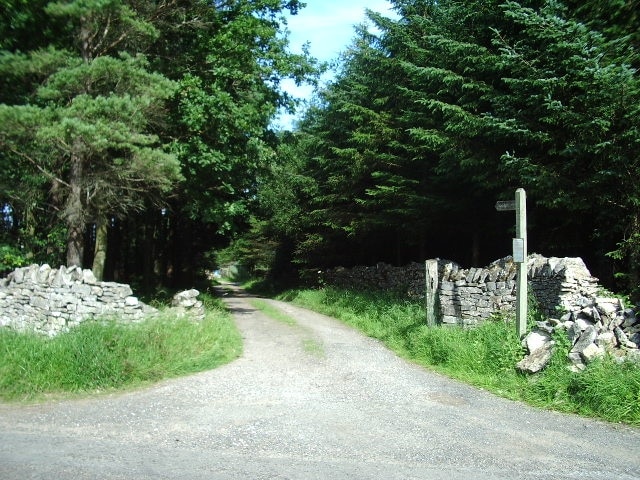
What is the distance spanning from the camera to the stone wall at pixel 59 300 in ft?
33.6

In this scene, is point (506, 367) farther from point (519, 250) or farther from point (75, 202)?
point (75, 202)

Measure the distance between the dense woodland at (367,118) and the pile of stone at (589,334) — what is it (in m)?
2.05

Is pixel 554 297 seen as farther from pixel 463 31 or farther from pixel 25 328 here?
pixel 25 328

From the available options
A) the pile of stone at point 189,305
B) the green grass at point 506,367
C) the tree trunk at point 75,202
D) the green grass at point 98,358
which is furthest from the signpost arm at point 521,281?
the tree trunk at point 75,202

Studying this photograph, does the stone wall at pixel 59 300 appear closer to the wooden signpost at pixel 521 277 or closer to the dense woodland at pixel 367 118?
the dense woodland at pixel 367 118

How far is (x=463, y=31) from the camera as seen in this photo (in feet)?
44.0

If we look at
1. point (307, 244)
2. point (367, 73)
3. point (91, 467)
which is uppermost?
point (367, 73)

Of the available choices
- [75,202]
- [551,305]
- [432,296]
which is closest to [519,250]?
[551,305]

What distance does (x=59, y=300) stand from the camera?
10.7 m

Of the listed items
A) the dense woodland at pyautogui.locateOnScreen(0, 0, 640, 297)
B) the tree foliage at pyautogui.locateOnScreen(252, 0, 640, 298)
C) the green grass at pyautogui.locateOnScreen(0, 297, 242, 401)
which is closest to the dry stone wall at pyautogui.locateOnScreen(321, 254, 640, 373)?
the dense woodland at pyautogui.locateOnScreen(0, 0, 640, 297)

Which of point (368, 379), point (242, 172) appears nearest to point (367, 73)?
point (242, 172)

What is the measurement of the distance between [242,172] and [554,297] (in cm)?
1106

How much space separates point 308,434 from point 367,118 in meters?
16.4

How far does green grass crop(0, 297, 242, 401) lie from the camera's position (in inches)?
304
